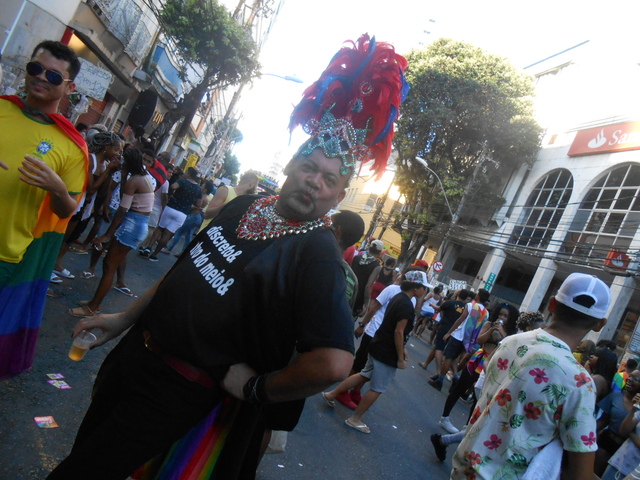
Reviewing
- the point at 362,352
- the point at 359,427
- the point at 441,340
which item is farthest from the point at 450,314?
the point at 359,427

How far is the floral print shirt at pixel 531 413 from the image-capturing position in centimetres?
188

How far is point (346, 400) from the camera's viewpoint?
17.3ft

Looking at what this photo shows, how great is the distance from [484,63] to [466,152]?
189 inches

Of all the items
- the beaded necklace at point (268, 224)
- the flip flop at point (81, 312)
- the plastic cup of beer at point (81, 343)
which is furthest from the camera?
the flip flop at point (81, 312)

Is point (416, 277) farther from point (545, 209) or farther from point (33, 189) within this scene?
point (545, 209)

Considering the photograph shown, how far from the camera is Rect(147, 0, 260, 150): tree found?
666 inches

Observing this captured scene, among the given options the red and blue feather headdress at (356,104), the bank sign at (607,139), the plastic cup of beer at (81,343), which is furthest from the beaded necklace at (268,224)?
the bank sign at (607,139)

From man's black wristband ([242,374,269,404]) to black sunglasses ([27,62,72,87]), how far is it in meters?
1.96

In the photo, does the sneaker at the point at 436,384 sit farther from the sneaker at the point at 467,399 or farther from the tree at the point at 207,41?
the tree at the point at 207,41

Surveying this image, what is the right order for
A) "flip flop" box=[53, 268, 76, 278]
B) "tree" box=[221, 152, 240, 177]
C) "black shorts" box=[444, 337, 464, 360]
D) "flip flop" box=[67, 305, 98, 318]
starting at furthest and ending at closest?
"tree" box=[221, 152, 240, 177]
"black shorts" box=[444, 337, 464, 360]
"flip flop" box=[53, 268, 76, 278]
"flip flop" box=[67, 305, 98, 318]

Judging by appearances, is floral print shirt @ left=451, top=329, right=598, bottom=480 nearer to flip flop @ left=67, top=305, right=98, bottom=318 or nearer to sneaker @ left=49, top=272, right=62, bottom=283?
flip flop @ left=67, top=305, right=98, bottom=318

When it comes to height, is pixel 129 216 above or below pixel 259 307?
below

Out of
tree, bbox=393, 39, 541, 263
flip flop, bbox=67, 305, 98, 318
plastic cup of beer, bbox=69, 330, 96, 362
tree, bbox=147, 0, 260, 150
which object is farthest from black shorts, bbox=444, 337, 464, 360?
→ tree, bbox=393, 39, 541, 263

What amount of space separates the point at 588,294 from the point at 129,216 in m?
4.70
